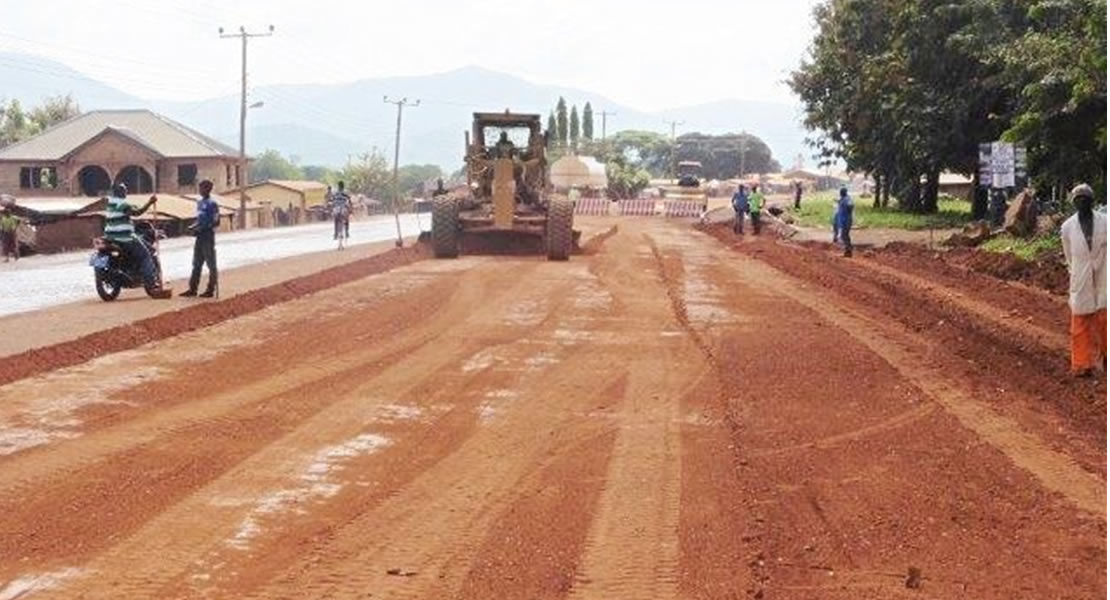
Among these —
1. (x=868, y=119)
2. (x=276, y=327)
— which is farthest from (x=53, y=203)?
(x=276, y=327)

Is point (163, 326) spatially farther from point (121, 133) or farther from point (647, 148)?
point (647, 148)

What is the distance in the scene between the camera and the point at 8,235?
101ft

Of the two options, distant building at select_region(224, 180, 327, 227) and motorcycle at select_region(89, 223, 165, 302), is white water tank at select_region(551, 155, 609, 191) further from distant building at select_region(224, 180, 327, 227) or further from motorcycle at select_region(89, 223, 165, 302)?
motorcycle at select_region(89, 223, 165, 302)

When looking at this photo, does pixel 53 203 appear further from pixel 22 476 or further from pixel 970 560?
pixel 970 560

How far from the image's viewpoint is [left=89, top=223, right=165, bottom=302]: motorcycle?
705 inches

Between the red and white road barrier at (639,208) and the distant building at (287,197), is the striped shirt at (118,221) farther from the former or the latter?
the distant building at (287,197)

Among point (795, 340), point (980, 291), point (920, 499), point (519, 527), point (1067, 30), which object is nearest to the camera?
point (519, 527)

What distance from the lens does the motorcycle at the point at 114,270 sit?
1791 centimetres

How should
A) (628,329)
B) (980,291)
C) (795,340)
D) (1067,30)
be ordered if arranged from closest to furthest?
(795,340), (628,329), (980,291), (1067,30)

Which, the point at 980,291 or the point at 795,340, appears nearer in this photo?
the point at 795,340

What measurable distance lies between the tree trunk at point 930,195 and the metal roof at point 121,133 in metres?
38.3

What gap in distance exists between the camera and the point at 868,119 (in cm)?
4116

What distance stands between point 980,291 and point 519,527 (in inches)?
589

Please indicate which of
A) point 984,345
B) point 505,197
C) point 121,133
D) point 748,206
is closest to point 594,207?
point 121,133
